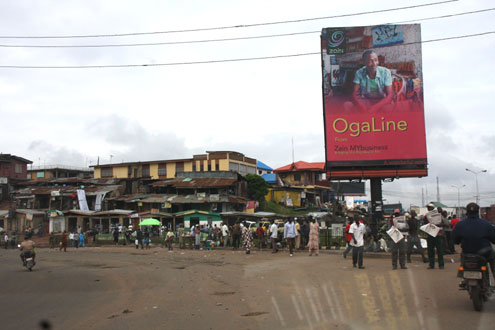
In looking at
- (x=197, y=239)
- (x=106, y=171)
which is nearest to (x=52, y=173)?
(x=106, y=171)

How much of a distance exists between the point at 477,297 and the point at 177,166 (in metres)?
65.8

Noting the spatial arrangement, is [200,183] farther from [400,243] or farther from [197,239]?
[400,243]

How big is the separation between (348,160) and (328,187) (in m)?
48.5

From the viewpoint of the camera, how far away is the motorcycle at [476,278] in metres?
7.34

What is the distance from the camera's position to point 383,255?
18.3m

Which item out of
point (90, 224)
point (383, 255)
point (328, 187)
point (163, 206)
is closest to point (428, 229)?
point (383, 255)

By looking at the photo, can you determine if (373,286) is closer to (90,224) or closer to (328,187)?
(90,224)

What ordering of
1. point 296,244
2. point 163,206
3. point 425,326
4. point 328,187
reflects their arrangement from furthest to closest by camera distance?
point 328,187 → point 163,206 → point 296,244 → point 425,326

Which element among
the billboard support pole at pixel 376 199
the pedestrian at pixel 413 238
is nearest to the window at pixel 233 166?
the billboard support pole at pixel 376 199

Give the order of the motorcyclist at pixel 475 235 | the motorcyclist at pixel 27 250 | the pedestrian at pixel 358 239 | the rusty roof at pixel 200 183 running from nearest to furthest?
the motorcyclist at pixel 475 235 < the pedestrian at pixel 358 239 < the motorcyclist at pixel 27 250 < the rusty roof at pixel 200 183

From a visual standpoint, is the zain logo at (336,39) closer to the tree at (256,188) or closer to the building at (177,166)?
the tree at (256,188)

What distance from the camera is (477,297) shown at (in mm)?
7332

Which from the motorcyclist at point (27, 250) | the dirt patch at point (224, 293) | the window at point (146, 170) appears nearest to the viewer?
the dirt patch at point (224, 293)

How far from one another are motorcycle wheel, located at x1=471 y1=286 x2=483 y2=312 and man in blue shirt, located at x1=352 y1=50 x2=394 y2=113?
2013 centimetres
